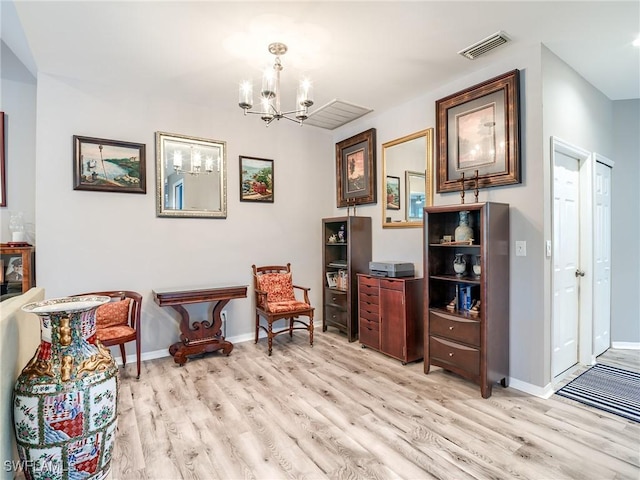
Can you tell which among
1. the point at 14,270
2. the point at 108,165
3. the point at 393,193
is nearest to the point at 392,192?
the point at 393,193

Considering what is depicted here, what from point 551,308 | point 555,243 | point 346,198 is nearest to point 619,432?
point 551,308

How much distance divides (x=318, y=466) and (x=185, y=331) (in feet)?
7.20

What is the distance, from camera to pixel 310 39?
104 inches

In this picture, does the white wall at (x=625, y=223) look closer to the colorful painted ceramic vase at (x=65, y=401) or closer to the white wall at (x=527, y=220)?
the white wall at (x=527, y=220)

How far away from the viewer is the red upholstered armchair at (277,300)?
3.79 meters

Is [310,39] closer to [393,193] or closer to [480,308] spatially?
[393,193]

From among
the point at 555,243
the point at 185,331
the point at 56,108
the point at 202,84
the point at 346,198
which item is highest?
the point at 202,84

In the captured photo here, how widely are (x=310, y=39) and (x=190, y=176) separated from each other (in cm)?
207

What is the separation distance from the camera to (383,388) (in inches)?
113

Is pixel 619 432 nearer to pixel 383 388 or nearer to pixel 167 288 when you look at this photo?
pixel 383 388

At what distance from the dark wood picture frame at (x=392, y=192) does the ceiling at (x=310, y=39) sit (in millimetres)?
1034

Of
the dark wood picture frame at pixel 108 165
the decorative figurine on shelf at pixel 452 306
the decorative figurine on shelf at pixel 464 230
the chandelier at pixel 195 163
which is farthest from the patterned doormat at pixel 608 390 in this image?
the dark wood picture frame at pixel 108 165

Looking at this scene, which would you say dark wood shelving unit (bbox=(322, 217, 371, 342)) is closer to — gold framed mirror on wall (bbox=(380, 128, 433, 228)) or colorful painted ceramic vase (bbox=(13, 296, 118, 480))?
gold framed mirror on wall (bbox=(380, 128, 433, 228))

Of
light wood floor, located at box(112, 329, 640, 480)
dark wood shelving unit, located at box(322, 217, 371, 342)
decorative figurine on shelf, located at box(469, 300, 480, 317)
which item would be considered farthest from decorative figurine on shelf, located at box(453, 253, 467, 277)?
dark wood shelving unit, located at box(322, 217, 371, 342)
